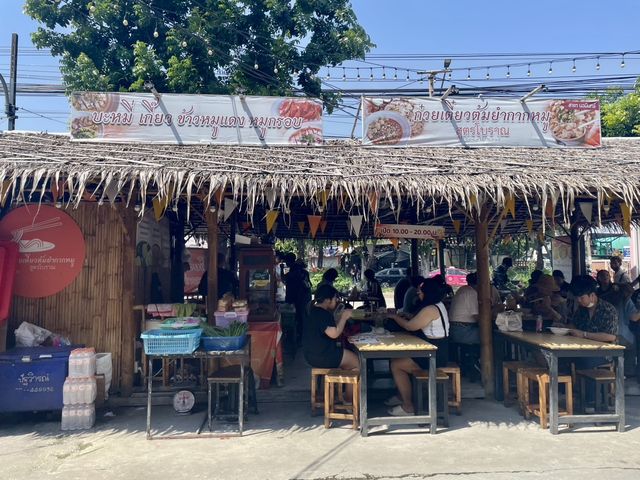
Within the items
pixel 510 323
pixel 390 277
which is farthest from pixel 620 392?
pixel 390 277

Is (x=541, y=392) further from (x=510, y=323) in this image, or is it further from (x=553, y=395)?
(x=510, y=323)

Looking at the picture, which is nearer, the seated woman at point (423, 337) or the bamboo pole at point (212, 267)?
the seated woman at point (423, 337)

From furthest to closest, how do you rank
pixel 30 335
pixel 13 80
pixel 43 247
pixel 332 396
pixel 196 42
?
pixel 196 42, pixel 13 80, pixel 43 247, pixel 30 335, pixel 332 396

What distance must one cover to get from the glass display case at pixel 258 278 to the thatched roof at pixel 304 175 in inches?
56.9

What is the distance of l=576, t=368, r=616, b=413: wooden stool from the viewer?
17.4 ft

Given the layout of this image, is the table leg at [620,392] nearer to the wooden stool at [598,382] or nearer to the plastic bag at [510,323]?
the wooden stool at [598,382]

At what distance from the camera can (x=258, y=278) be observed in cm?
726

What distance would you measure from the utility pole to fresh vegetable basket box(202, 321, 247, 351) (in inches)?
342

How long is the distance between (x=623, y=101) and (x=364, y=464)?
1591 cm

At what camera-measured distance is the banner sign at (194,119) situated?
7.37 metres

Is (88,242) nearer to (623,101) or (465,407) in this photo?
(465,407)

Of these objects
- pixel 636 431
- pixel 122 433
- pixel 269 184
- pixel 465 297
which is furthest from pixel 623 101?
pixel 122 433

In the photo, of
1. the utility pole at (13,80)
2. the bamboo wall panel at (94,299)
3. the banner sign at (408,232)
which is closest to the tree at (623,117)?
the banner sign at (408,232)

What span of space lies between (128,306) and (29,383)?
137cm
